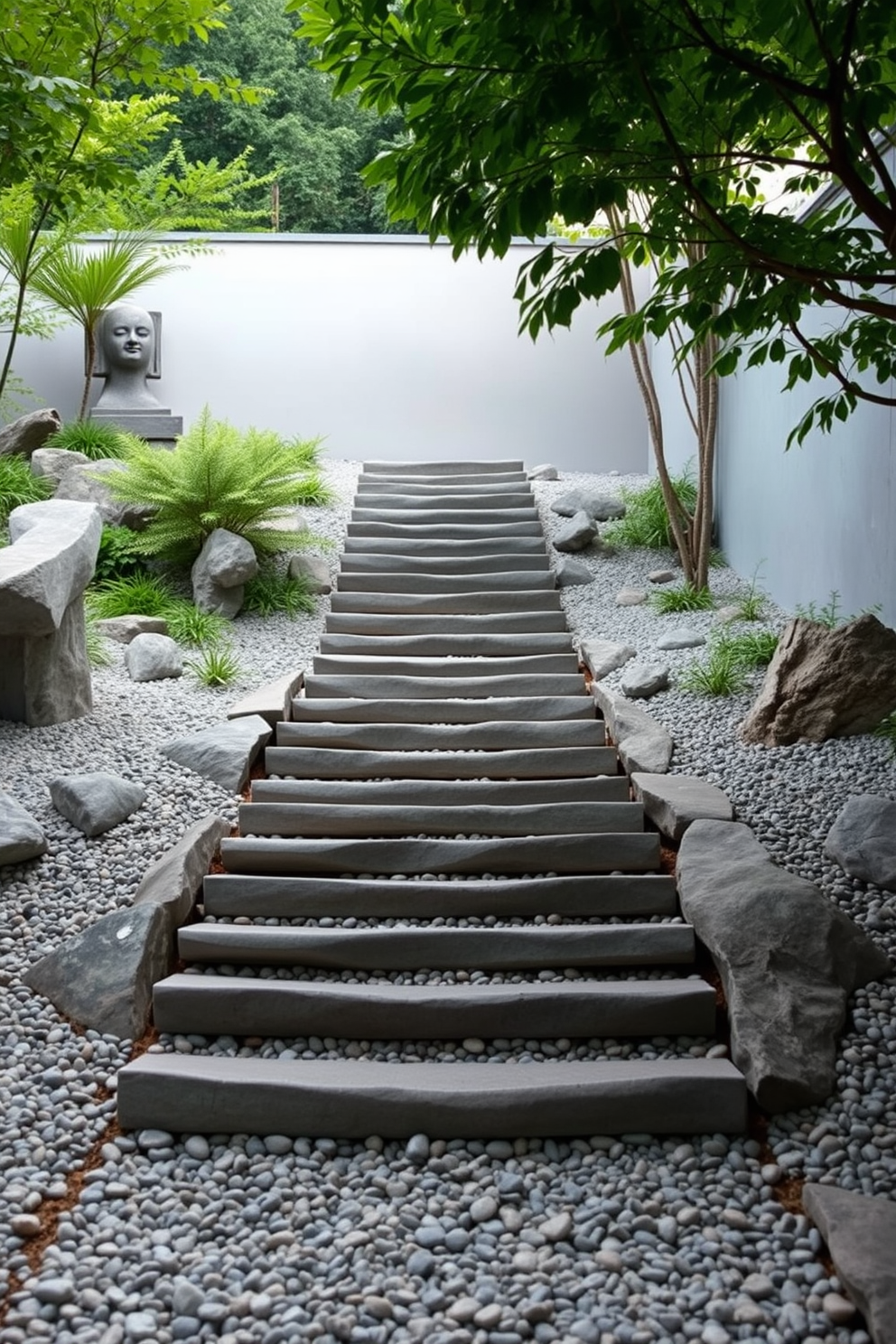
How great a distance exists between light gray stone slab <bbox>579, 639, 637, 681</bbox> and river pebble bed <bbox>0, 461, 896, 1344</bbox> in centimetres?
208

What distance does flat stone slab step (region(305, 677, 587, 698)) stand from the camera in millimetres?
5500

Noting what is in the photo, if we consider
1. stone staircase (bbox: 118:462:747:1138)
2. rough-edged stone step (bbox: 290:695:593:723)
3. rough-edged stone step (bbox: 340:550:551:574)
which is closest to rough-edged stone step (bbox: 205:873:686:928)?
stone staircase (bbox: 118:462:747:1138)

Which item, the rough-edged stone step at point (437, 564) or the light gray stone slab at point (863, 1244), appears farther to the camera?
the rough-edged stone step at point (437, 564)

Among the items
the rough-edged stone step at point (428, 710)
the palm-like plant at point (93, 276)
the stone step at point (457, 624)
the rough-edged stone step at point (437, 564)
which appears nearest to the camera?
the rough-edged stone step at point (428, 710)

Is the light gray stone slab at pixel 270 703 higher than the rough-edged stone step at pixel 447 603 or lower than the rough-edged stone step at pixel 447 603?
lower

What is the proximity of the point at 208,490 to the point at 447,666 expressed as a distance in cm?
201

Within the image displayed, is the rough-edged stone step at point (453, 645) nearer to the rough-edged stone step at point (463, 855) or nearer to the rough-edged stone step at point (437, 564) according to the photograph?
the rough-edged stone step at point (437, 564)

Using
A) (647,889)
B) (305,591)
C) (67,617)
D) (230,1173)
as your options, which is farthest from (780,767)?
(305,591)

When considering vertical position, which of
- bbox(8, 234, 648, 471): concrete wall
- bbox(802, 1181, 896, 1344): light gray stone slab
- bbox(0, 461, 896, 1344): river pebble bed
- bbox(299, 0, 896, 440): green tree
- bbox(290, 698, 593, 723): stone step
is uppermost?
bbox(299, 0, 896, 440): green tree

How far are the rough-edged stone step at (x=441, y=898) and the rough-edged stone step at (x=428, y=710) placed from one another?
1.55 meters

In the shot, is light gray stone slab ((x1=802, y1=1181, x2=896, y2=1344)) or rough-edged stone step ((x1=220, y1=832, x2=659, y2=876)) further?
rough-edged stone step ((x1=220, y1=832, x2=659, y2=876))

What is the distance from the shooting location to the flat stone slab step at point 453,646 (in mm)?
5980

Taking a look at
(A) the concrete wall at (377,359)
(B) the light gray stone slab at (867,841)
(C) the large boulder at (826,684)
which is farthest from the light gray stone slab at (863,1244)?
(A) the concrete wall at (377,359)

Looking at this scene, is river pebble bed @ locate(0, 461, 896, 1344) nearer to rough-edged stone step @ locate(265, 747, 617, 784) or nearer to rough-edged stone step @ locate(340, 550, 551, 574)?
rough-edged stone step @ locate(265, 747, 617, 784)
